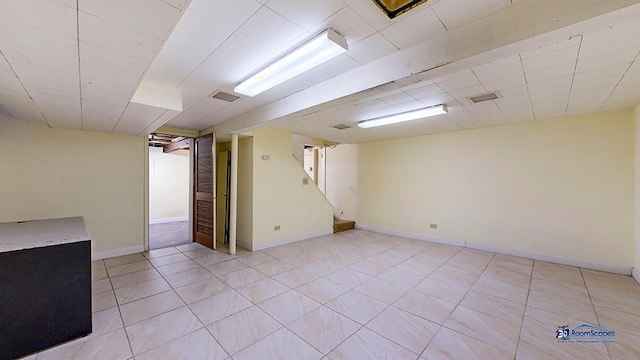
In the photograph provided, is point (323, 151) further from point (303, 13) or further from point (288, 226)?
point (303, 13)

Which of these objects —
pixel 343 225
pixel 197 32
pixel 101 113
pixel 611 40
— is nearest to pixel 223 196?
pixel 101 113

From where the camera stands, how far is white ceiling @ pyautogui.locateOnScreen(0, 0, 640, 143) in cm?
125

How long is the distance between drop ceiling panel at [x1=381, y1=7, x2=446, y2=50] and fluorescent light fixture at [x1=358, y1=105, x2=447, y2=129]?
1.83 m

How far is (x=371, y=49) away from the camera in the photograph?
6.45 feet

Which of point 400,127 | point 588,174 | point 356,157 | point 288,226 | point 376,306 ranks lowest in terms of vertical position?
point 376,306

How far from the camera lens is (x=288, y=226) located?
199 inches

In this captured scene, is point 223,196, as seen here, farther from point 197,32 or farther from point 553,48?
point 553,48

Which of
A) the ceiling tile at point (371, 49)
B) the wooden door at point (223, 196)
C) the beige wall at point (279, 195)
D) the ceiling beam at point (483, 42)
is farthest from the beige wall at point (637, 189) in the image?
the wooden door at point (223, 196)

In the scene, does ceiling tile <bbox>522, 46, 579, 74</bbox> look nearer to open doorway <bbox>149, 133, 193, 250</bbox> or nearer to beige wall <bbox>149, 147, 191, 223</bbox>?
open doorway <bbox>149, 133, 193, 250</bbox>

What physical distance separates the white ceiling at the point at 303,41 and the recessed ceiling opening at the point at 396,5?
5 centimetres

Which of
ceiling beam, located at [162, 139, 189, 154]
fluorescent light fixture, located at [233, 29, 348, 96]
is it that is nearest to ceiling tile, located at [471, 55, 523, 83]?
fluorescent light fixture, located at [233, 29, 348, 96]

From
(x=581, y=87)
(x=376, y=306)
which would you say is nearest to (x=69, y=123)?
(x=376, y=306)

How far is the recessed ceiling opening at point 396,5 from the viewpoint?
145cm

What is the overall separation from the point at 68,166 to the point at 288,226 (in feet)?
12.2
